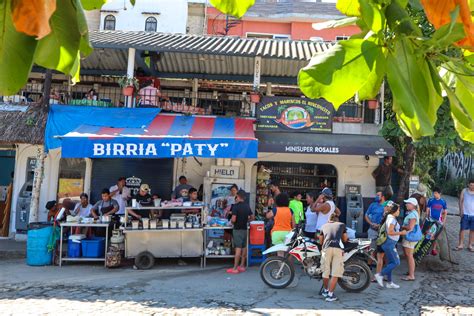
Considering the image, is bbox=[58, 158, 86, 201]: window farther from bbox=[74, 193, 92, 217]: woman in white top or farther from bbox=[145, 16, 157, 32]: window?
bbox=[145, 16, 157, 32]: window

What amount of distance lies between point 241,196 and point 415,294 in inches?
138

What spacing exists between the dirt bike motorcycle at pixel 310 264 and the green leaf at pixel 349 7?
21.1 feet

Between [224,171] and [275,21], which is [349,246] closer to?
[224,171]

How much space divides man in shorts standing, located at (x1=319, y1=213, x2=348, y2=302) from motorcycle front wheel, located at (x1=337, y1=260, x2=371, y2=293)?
0.31 metres

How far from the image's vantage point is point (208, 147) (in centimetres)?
888

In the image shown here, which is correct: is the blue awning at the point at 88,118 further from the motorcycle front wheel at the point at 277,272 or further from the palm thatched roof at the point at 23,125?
the motorcycle front wheel at the point at 277,272

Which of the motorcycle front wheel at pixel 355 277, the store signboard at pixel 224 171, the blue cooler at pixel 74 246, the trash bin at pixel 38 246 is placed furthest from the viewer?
the store signboard at pixel 224 171

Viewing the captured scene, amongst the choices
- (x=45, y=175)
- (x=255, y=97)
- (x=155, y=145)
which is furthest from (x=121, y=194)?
(x=255, y=97)

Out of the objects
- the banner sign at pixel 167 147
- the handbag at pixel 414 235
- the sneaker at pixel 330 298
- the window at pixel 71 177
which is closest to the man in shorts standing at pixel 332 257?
the sneaker at pixel 330 298

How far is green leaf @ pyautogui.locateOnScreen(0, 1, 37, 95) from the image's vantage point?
0.74 metres

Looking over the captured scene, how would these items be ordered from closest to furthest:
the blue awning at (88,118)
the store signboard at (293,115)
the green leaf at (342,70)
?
1. the green leaf at (342,70)
2. the blue awning at (88,118)
3. the store signboard at (293,115)

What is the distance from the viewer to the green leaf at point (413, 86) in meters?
0.82

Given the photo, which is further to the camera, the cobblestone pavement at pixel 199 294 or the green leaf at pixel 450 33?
the cobblestone pavement at pixel 199 294

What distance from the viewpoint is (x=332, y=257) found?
673 cm
